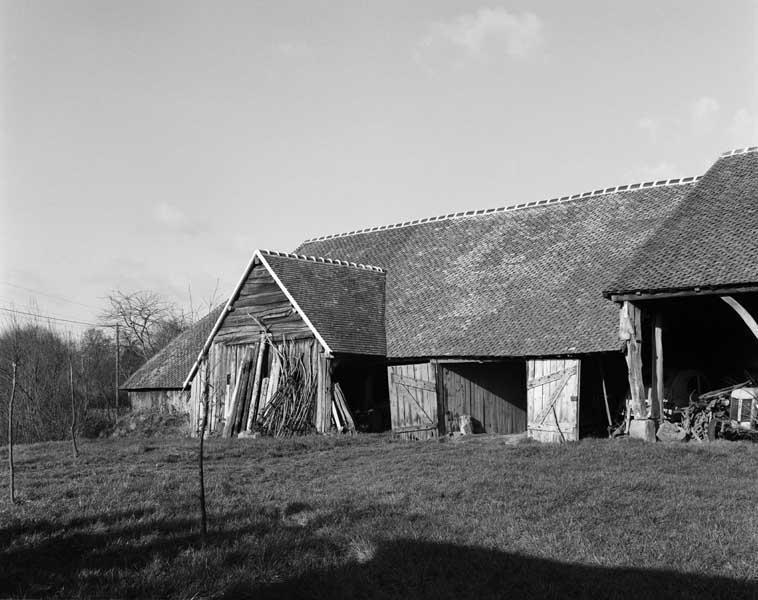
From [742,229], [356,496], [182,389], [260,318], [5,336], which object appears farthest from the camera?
[5,336]

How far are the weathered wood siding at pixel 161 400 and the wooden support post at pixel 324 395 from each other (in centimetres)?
687

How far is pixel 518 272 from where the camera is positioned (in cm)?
2156

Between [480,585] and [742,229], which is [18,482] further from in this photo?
[742,229]

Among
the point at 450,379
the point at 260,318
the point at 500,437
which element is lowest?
the point at 500,437

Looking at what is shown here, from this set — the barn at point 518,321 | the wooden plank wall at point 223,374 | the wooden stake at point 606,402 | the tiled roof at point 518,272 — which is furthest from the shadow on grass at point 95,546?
the wooden plank wall at point 223,374

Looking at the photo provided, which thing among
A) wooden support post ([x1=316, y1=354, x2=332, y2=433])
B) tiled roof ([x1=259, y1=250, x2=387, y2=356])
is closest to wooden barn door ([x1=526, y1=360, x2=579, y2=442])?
tiled roof ([x1=259, y1=250, x2=387, y2=356])

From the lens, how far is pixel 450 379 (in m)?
19.4

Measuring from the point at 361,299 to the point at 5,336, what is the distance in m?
19.0

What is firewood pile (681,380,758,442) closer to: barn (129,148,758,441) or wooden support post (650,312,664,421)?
wooden support post (650,312,664,421)

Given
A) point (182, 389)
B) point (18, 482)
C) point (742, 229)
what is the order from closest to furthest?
point (18, 482) → point (742, 229) → point (182, 389)

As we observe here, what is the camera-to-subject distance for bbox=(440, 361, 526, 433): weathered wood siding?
760 inches

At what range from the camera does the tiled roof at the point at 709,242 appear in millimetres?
14406

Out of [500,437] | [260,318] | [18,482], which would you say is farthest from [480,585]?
[260,318]

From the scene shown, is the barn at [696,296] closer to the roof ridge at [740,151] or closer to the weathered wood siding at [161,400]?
the roof ridge at [740,151]
